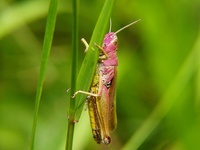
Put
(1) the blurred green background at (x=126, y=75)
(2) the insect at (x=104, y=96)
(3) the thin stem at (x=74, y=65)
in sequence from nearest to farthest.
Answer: (3) the thin stem at (x=74, y=65), (2) the insect at (x=104, y=96), (1) the blurred green background at (x=126, y=75)

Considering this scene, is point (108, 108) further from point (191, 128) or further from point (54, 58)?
point (54, 58)

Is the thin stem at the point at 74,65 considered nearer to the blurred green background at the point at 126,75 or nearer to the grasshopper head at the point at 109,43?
the grasshopper head at the point at 109,43

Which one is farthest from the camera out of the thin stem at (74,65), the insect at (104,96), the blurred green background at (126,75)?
the blurred green background at (126,75)

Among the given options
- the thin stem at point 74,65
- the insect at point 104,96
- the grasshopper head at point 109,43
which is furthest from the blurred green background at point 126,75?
the thin stem at point 74,65

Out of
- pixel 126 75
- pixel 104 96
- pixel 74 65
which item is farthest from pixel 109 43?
pixel 126 75

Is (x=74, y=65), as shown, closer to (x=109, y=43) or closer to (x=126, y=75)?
(x=109, y=43)

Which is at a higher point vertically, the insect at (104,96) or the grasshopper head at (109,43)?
the grasshopper head at (109,43)

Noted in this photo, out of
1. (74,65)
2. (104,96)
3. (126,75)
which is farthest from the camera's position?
(126,75)
